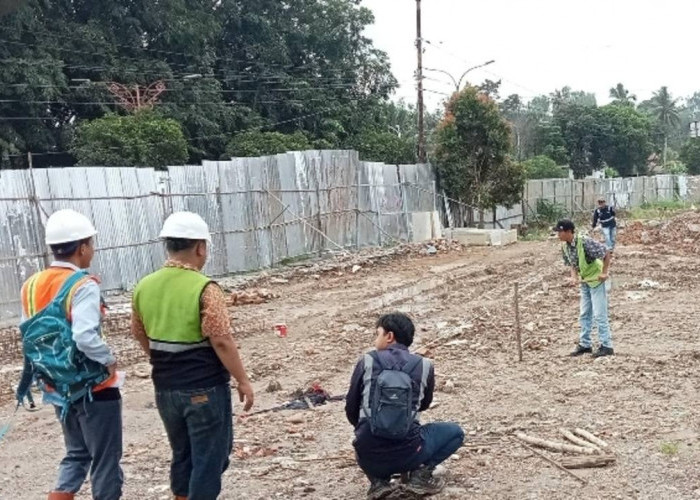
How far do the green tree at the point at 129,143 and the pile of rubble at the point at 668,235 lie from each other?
1438 centimetres

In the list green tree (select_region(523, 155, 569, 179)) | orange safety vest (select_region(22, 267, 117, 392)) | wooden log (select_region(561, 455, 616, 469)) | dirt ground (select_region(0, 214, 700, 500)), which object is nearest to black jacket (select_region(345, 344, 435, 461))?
dirt ground (select_region(0, 214, 700, 500))

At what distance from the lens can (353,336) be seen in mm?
11391

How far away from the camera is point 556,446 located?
5773mm

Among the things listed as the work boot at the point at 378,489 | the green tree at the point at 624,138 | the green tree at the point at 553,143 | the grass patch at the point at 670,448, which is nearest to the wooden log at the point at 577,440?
the grass patch at the point at 670,448

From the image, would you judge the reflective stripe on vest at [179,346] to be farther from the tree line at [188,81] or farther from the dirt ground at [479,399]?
the tree line at [188,81]

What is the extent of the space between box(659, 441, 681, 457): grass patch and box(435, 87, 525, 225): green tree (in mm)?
23435

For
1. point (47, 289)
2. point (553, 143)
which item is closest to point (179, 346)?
point (47, 289)

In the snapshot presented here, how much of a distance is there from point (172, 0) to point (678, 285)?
87.1ft

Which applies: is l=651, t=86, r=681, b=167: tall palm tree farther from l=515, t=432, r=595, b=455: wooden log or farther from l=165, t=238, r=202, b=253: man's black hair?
l=165, t=238, r=202, b=253: man's black hair

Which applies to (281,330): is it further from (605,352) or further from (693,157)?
(693,157)

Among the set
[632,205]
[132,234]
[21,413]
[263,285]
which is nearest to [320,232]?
[263,285]

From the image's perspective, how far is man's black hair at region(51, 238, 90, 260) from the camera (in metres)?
4.07

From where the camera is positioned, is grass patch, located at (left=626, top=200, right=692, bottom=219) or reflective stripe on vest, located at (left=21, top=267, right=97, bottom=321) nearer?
reflective stripe on vest, located at (left=21, top=267, right=97, bottom=321)

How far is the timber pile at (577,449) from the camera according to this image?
546 centimetres
